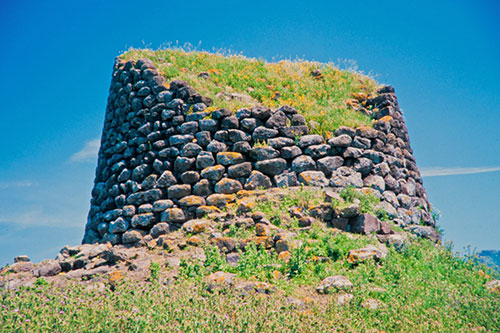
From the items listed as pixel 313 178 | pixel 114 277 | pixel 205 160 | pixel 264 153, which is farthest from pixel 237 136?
pixel 114 277

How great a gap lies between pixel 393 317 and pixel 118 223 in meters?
6.49

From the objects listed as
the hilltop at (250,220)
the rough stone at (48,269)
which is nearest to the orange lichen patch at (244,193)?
the hilltop at (250,220)

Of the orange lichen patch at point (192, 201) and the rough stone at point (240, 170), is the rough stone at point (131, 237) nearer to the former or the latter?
the orange lichen patch at point (192, 201)

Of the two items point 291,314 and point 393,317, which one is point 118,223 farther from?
point 393,317

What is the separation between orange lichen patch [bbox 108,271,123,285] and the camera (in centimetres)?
623

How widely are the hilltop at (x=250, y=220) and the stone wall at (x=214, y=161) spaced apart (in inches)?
1.4

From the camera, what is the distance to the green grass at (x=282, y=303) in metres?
4.30

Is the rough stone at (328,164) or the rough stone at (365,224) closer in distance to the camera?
the rough stone at (365,224)

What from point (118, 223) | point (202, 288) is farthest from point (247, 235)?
point (118, 223)

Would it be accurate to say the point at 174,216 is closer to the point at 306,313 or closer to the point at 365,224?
the point at 365,224

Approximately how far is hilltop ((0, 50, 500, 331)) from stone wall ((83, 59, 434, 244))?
4 cm

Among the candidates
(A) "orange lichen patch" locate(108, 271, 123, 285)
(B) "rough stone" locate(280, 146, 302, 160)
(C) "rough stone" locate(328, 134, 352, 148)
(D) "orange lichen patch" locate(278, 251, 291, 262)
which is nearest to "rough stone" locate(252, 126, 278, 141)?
(B) "rough stone" locate(280, 146, 302, 160)

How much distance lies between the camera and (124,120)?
1102cm

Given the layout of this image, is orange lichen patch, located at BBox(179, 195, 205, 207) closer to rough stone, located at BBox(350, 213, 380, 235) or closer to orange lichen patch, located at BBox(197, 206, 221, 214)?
orange lichen patch, located at BBox(197, 206, 221, 214)
